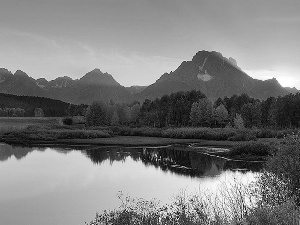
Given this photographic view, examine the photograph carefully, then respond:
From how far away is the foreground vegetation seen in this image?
51.2 ft

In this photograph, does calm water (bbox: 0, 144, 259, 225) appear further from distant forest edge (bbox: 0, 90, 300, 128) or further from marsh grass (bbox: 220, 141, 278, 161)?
distant forest edge (bbox: 0, 90, 300, 128)

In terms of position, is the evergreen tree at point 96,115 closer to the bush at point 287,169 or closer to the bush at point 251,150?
the bush at point 251,150

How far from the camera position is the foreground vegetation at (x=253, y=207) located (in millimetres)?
15602

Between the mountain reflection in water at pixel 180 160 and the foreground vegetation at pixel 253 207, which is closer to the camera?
the foreground vegetation at pixel 253 207

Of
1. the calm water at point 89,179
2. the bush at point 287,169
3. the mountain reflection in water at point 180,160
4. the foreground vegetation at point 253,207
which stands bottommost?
the calm water at point 89,179

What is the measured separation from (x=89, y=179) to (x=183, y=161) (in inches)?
743

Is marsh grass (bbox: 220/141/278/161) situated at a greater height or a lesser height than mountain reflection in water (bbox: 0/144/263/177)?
greater

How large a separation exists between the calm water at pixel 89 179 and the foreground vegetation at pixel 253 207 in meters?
4.55

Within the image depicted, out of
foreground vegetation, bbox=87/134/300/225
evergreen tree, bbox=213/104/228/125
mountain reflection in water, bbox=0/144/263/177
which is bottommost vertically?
mountain reflection in water, bbox=0/144/263/177

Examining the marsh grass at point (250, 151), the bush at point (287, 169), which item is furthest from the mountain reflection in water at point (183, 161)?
the bush at point (287, 169)

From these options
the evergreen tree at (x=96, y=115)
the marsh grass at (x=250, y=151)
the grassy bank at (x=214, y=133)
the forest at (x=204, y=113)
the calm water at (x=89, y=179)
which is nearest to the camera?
the calm water at (x=89, y=179)

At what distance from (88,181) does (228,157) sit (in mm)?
26957

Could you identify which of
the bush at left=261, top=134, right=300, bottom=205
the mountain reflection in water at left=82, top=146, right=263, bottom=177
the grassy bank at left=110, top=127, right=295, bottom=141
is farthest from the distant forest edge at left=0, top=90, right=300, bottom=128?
the bush at left=261, top=134, right=300, bottom=205

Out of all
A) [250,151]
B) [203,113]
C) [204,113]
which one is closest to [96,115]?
[203,113]
